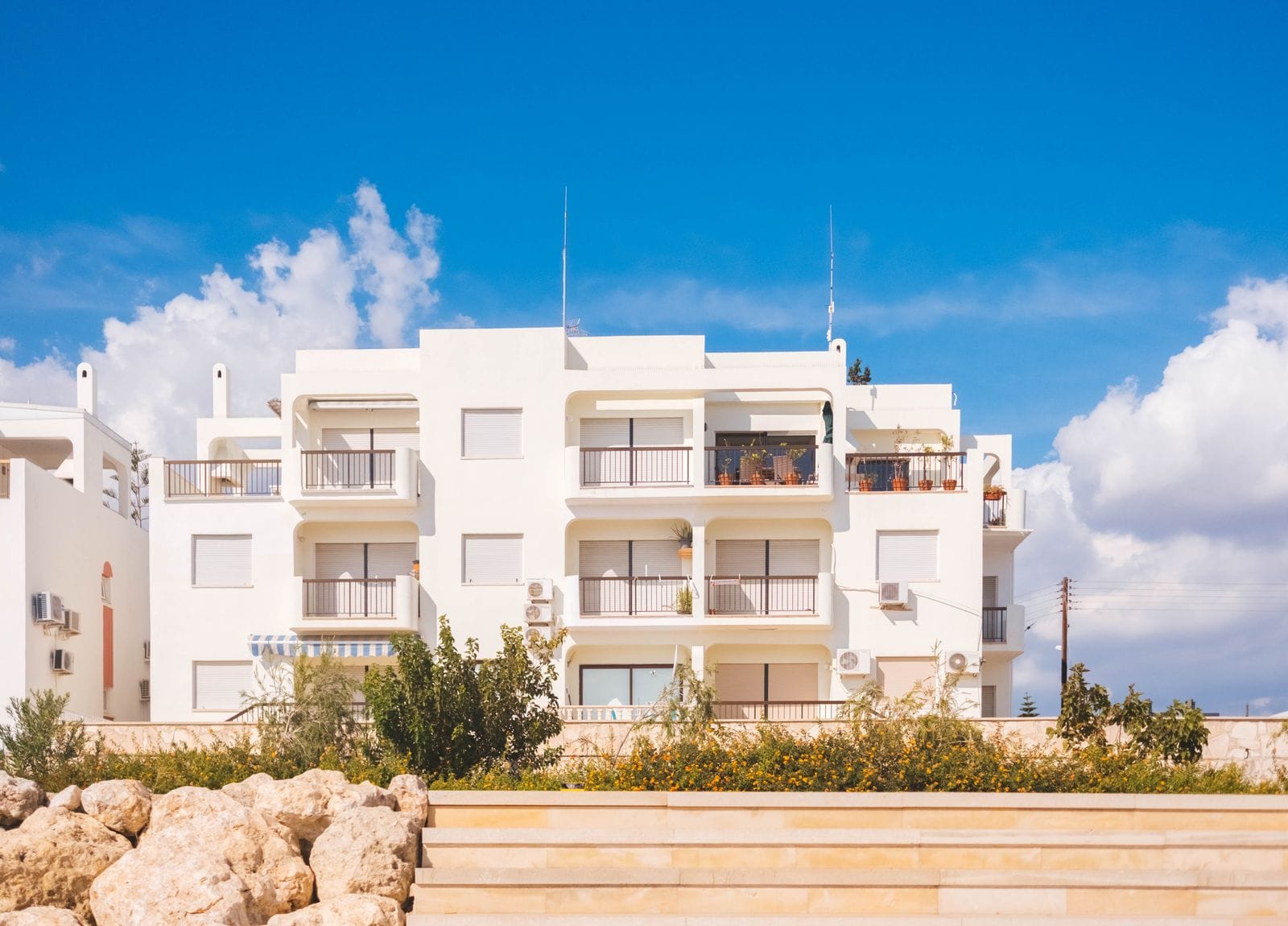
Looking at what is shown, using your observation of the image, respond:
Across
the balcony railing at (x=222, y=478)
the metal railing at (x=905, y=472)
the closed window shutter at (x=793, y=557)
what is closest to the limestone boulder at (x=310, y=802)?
the balcony railing at (x=222, y=478)

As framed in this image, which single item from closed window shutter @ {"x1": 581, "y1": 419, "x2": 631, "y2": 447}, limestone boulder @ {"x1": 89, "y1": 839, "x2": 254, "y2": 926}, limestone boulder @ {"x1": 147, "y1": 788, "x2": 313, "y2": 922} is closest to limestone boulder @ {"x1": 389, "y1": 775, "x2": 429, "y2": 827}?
limestone boulder @ {"x1": 147, "y1": 788, "x2": 313, "y2": 922}

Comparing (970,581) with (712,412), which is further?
(712,412)

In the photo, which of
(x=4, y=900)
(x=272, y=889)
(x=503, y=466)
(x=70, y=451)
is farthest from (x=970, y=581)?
(x=70, y=451)

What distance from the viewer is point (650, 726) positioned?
767 inches

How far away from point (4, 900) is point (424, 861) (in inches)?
179

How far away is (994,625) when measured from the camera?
2914 cm

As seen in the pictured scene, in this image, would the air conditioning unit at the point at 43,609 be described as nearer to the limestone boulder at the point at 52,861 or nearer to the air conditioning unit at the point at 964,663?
the limestone boulder at the point at 52,861

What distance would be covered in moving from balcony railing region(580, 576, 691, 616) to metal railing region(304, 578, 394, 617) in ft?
13.8

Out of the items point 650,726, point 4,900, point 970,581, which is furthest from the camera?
point 970,581

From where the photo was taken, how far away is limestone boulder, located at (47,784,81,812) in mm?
14930

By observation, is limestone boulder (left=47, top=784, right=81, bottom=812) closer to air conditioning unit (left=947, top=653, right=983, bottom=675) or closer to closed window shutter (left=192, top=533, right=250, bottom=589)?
closed window shutter (left=192, top=533, right=250, bottom=589)

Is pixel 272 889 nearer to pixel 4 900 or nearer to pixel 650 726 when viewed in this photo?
pixel 4 900

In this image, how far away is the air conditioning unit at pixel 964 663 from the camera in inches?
1054

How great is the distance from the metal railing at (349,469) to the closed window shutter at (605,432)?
4.40 metres
